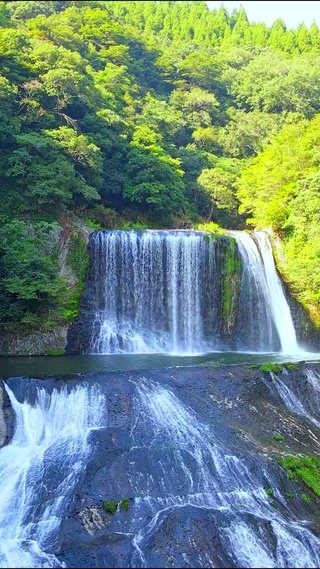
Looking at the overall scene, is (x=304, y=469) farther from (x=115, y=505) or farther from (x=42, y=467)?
(x=42, y=467)

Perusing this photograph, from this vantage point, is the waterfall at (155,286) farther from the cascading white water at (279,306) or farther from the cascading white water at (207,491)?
the cascading white water at (207,491)

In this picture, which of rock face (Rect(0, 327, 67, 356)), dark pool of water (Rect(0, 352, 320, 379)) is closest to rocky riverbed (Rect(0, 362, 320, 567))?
dark pool of water (Rect(0, 352, 320, 379))

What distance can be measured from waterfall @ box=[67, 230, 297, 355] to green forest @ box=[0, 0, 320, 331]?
104 cm

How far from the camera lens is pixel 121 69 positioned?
32656 millimetres

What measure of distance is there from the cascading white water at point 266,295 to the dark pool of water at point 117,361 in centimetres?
→ 155

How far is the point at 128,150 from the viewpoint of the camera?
2406cm

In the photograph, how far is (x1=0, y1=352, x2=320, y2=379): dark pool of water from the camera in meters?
12.8

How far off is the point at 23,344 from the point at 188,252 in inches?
283

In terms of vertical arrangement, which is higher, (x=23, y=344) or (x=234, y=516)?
(x=23, y=344)

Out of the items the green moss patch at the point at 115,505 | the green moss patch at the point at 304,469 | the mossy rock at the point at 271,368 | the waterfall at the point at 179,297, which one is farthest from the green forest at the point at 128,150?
the green moss patch at the point at 304,469

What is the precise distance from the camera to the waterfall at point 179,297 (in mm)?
17453

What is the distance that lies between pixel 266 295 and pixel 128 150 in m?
10.9

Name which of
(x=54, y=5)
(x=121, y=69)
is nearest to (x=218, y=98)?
(x=121, y=69)

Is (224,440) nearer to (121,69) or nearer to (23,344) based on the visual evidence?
(23,344)
